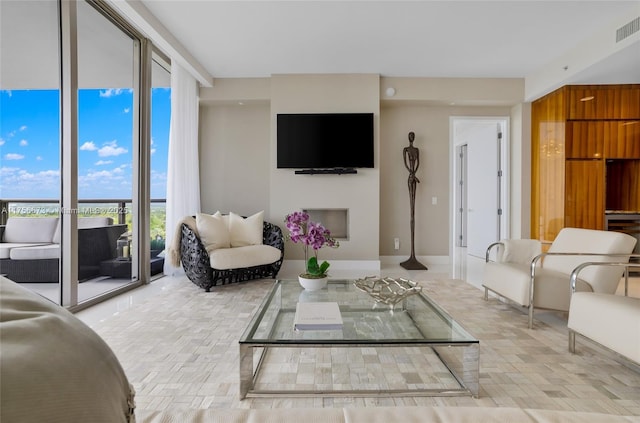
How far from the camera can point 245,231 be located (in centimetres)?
420

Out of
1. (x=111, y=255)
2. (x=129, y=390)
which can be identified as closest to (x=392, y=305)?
(x=129, y=390)

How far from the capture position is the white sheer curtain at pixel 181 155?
14.0 ft

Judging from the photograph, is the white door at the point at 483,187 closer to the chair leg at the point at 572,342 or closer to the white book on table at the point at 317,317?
the chair leg at the point at 572,342

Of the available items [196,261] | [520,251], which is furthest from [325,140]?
[520,251]

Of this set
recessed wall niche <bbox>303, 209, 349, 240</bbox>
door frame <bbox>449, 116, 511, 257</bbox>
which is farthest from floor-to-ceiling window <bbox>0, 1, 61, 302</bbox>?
door frame <bbox>449, 116, 511, 257</bbox>

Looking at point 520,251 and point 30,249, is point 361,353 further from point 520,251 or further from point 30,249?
point 30,249

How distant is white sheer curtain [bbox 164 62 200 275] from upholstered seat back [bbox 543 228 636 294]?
4.04 metres

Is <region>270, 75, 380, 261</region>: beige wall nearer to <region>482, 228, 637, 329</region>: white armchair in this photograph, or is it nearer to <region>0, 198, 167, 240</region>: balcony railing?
<region>0, 198, 167, 240</region>: balcony railing

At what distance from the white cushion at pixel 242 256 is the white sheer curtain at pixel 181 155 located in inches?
33.9

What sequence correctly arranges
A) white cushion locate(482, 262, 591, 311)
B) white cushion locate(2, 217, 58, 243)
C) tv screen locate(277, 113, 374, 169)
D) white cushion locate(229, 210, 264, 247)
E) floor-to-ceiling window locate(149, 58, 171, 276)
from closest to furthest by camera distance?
white cushion locate(482, 262, 591, 311), white cushion locate(2, 217, 58, 243), white cushion locate(229, 210, 264, 247), floor-to-ceiling window locate(149, 58, 171, 276), tv screen locate(277, 113, 374, 169)

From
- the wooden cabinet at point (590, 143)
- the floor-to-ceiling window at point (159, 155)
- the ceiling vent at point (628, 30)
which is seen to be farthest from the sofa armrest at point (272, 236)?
the ceiling vent at point (628, 30)

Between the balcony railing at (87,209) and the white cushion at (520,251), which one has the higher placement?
the balcony railing at (87,209)

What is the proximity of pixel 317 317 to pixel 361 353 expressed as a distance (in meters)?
0.55

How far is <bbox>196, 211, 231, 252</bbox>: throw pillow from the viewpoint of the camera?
387 centimetres
